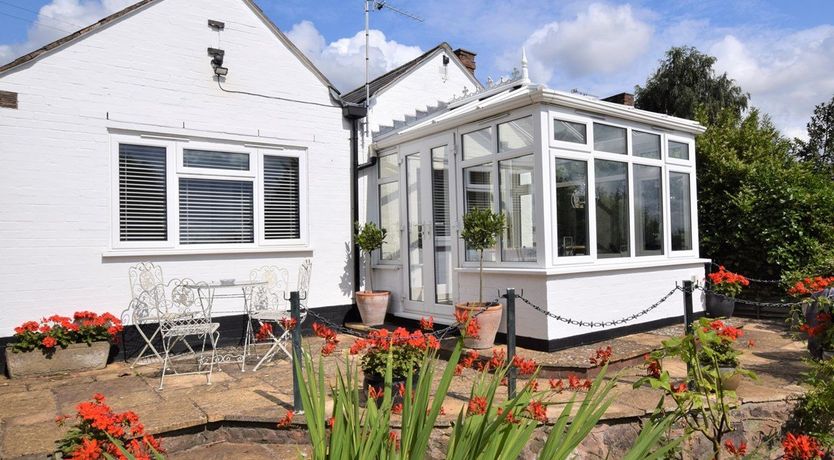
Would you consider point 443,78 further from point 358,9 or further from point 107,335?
point 107,335

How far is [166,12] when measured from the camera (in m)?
6.75

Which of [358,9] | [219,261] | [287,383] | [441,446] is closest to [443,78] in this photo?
[358,9]

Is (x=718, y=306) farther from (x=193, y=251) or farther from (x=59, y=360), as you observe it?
(x=59, y=360)

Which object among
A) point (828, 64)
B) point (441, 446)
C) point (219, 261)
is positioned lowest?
point (441, 446)

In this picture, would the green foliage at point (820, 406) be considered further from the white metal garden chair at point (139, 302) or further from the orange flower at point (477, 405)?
the white metal garden chair at point (139, 302)

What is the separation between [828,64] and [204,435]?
32013 millimetres

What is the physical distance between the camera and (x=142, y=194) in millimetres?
6512

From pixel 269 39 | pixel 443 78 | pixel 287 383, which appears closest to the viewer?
pixel 287 383

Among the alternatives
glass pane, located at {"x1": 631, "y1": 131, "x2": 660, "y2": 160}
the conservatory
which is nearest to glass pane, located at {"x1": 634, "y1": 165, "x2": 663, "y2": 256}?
the conservatory

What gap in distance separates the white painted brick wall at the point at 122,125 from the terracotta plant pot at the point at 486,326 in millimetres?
2621

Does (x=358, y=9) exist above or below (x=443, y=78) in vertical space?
above

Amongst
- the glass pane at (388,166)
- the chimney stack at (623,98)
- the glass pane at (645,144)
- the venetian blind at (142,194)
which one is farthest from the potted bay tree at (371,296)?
the chimney stack at (623,98)

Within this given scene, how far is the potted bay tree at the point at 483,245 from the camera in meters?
5.82

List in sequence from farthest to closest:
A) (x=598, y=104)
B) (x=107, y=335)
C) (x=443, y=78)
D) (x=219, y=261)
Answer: (x=443, y=78), (x=219, y=261), (x=598, y=104), (x=107, y=335)
